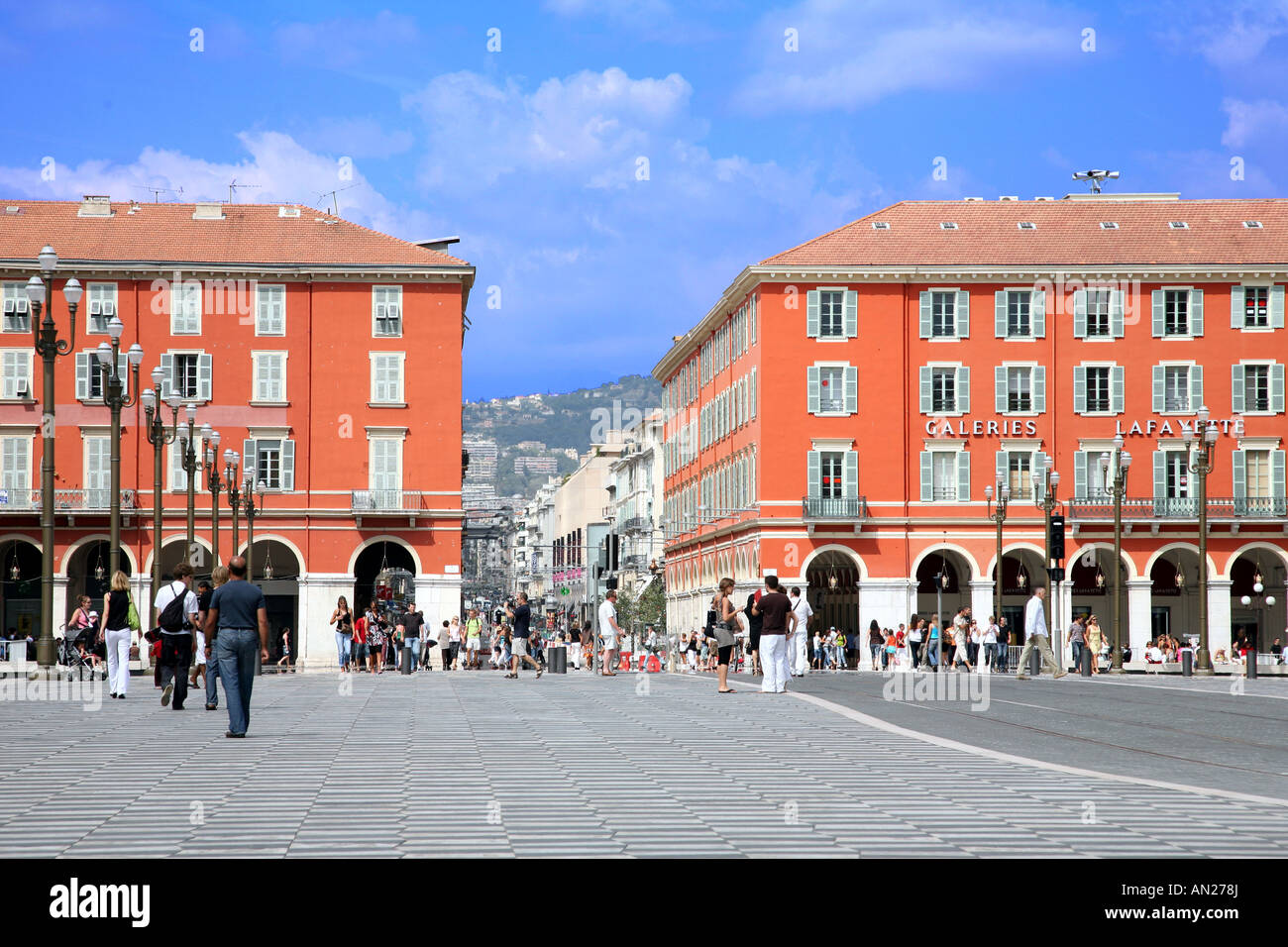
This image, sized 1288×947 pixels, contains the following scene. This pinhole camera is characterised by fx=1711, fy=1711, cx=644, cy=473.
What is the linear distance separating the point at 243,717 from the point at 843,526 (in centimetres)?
4880

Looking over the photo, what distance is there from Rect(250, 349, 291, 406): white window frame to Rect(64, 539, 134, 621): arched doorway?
717 cm

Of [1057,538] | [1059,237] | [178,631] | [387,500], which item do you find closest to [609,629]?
[1057,538]

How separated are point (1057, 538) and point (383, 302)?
3058cm

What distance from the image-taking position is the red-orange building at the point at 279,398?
60969 millimetres

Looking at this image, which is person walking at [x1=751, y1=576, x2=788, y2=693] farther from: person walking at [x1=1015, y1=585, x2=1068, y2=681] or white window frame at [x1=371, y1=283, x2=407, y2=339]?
white window frame at [x1=371, y1=283, x2=407, y2=339]

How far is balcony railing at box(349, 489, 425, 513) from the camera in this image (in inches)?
2399

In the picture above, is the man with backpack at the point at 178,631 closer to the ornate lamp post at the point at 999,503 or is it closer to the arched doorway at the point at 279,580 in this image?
the ornate lamp post at the point at 999,503

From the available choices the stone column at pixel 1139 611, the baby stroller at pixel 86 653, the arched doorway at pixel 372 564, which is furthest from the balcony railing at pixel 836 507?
the baby stroller at pixel 86 653

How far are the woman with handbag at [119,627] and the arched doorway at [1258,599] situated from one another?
52.2 m

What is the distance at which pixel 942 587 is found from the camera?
219 ft

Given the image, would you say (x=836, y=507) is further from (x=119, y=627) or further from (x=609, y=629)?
(x=119, y=627)

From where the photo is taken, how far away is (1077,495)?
63875mm
